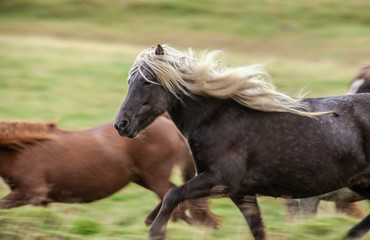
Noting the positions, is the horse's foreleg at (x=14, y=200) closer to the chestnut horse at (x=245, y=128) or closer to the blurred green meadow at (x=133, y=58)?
the blurred green meadow at (x=133, y=58)

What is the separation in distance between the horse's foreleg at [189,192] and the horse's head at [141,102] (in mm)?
625

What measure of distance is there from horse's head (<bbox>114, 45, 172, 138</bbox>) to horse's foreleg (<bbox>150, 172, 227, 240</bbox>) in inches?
24.6

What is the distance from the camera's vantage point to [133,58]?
22.3 metres

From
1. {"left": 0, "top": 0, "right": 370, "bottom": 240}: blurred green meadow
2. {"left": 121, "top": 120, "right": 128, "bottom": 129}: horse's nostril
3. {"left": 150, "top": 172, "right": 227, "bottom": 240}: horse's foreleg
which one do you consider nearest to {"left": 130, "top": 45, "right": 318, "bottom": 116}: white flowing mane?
{"left": 121, "top": 120, "right": 128, "bottom": 129}: horse's nostril

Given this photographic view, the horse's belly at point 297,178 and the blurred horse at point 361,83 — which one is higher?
the blurred horse at point 361,83

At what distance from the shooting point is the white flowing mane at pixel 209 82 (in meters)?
5.49

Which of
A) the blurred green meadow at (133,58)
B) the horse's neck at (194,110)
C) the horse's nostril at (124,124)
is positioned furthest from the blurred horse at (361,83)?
the horse's nostril at (124,124)

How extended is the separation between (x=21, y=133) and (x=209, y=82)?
8.97ft

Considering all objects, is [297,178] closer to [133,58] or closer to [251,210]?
[251,210]

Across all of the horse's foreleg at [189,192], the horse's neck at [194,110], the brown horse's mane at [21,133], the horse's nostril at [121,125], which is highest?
the horse's neck at [194,110]

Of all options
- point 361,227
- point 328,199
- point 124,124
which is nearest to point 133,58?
point 328,199

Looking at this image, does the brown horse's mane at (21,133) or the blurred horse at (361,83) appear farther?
the blurred horse at (361,83)

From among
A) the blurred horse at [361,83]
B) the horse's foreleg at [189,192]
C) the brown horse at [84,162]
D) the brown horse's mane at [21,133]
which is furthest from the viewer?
the blurred horse at [361,83]

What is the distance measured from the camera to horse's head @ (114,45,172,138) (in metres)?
5.35
